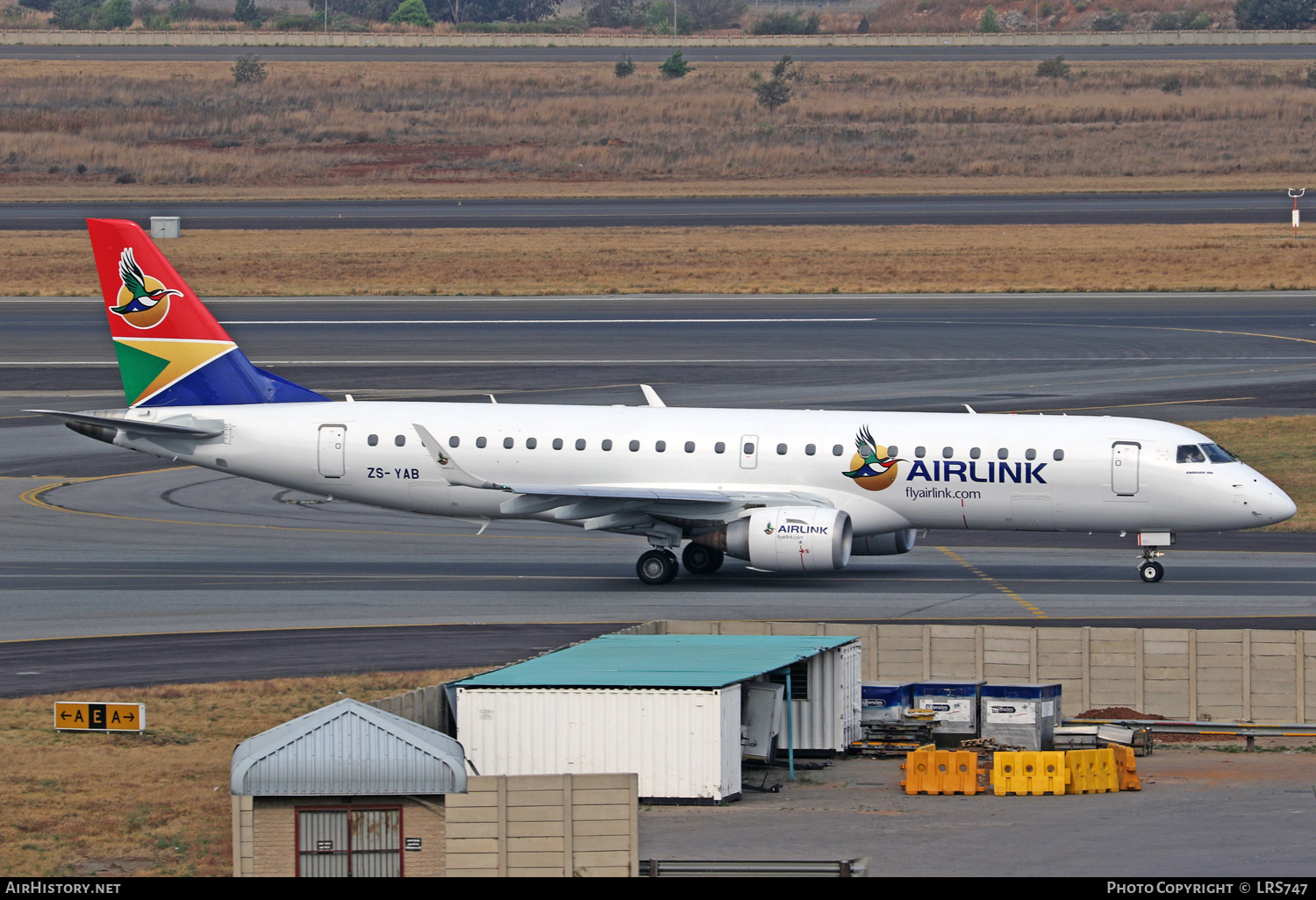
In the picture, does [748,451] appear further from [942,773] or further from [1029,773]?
[1029,773]

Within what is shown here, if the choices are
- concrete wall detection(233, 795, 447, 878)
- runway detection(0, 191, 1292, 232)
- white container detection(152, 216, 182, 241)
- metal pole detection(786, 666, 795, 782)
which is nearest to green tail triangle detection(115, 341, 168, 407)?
metal pole detection(786, 666, 795, 782)

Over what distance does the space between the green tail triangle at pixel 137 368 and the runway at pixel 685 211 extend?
70.3m

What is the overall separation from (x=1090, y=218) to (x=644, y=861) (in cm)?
9999

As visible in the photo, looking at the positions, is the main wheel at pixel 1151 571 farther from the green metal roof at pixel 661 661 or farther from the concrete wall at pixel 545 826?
the concrete wall at pixel 545 826

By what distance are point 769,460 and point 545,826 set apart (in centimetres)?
2173

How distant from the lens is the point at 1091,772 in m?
26.5

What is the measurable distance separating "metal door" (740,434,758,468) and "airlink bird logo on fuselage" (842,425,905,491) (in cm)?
219

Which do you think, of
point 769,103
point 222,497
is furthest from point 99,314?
point 769,103

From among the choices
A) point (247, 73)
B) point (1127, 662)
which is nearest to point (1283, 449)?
point (1127, 662)

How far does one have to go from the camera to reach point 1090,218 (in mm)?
115750

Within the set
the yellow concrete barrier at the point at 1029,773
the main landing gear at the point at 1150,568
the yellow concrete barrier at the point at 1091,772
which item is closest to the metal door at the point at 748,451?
the main landing gear at the point at 1150,568

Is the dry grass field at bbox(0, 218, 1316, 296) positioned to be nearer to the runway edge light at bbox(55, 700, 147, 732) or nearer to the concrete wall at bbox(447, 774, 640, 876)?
the runway edge light at bbox(55, 700, 147, 732)

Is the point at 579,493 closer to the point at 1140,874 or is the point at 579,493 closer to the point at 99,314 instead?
the point at 1140,874

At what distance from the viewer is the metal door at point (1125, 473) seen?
4081 cm
